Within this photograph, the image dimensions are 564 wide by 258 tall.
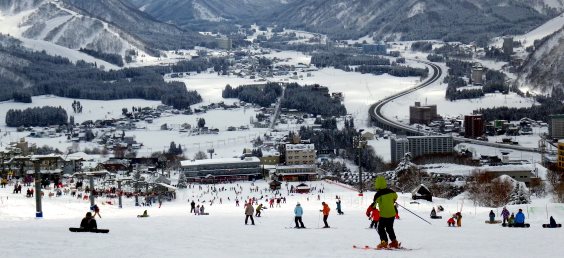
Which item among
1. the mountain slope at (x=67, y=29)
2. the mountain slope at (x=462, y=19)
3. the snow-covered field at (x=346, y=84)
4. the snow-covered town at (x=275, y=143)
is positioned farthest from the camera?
the mountain slope at (x=462, y=19)

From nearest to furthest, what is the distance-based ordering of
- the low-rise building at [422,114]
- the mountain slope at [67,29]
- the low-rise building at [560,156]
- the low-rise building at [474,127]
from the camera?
the low-rise building at [560,156] < the low-rise building at [474,127] < the low-rise building at [422,114] < the mountain slope at [67,29]

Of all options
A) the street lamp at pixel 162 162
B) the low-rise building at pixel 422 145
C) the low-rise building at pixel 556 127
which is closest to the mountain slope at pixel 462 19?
the low-rise building at pixel 556 127

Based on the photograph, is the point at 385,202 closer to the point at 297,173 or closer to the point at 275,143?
the point at 297,173

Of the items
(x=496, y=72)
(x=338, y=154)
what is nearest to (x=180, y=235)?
(x=338, y=154)

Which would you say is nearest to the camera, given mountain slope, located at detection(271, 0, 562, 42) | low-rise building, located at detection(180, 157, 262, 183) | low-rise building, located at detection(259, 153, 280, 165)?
low-rise building, located at detection(180, 157, 262, 183)

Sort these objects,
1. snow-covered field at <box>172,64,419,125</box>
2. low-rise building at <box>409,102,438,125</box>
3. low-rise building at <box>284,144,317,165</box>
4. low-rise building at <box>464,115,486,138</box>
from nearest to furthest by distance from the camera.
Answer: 1. low-rise building at <box>284,144,317,165</box>
2. low-rise building at <box>464,115,486,138</box>
3. low-rise building at <box>409,102,438,125</box>
4. snow-covered field at <box>172,64,419,125</box>

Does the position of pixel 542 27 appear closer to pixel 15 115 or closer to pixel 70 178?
pixel 15 115

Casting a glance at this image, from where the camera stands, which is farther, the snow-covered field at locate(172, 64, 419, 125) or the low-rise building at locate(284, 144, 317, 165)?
the snow-covered field at locate(172, 64, 419, 125)

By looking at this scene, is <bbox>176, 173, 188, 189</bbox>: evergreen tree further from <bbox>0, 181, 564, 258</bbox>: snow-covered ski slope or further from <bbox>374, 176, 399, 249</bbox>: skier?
<bbox>374, 176, 399, 249</bbox>: skier

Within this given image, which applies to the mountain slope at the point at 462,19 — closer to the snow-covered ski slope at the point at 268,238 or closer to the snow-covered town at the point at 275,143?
the snow-covered town at the point at 275,143

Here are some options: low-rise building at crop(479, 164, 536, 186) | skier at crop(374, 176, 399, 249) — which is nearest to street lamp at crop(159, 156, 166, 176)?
low-rise building at crop(479, 164, 536, 186)
